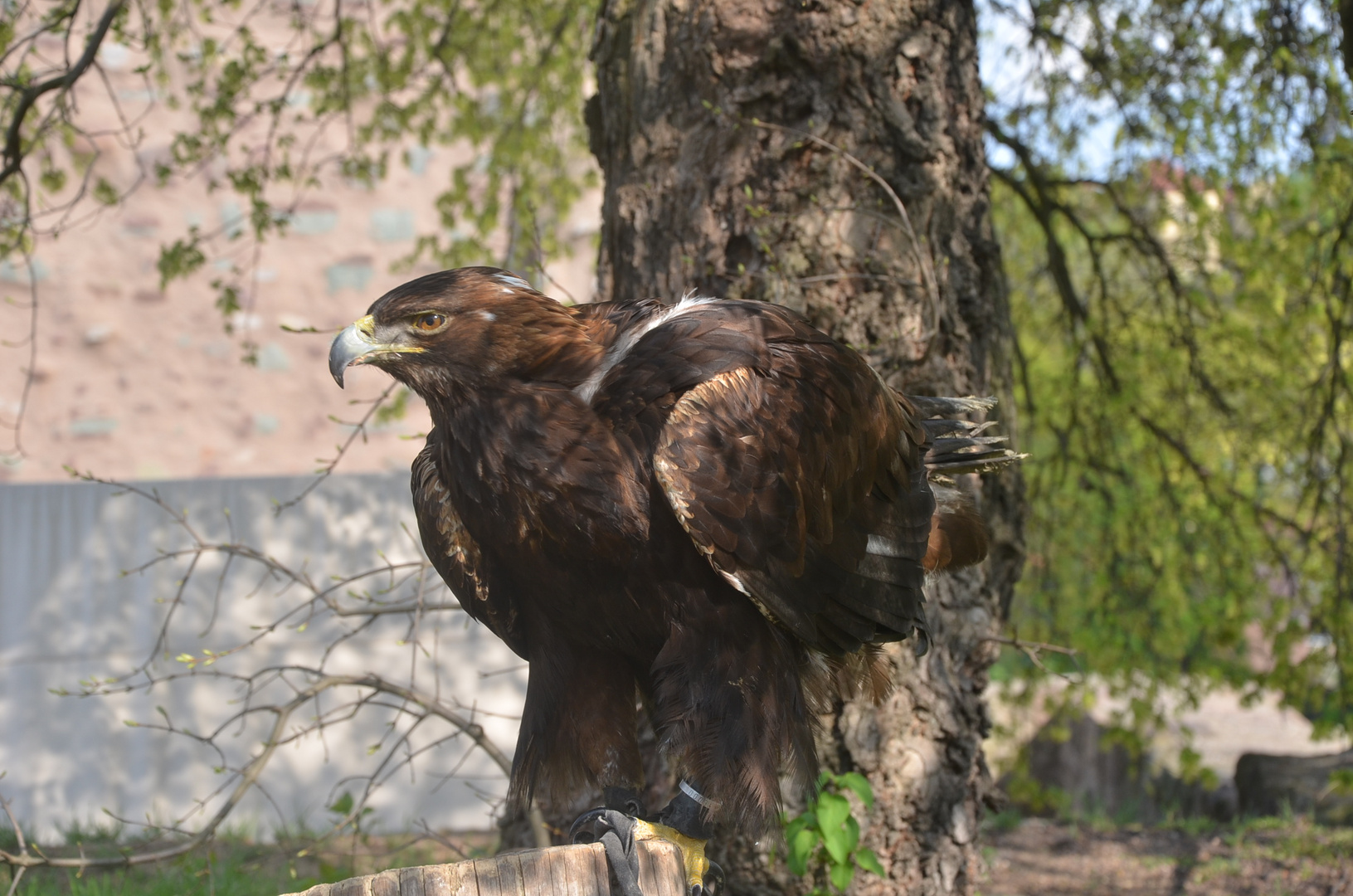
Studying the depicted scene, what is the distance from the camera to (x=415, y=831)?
5633 mm

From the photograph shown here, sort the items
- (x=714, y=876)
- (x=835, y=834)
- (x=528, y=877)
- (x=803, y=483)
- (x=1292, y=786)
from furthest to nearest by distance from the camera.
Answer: (x=1292, y=786)
(x=835, y=834)
(x=714, y=876)
(x=803, y=483)
(x=528, y=877)

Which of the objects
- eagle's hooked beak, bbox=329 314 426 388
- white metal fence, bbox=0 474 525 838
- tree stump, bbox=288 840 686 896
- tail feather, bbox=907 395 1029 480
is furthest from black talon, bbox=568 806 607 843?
white metal fence, bbox=0 474 525 838

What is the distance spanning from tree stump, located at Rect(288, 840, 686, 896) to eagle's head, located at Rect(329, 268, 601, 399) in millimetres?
806

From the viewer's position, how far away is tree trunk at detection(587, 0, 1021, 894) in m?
2.76

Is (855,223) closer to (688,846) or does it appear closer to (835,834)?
(835,834)

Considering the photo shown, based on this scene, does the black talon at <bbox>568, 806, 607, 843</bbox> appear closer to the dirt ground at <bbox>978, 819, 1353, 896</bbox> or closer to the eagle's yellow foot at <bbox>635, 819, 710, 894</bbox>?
the eagle's yellow foot at <bbox>635, 819, 710, 894</bbox>

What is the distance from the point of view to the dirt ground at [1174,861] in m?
4.64

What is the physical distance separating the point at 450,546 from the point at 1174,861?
16.1 feet

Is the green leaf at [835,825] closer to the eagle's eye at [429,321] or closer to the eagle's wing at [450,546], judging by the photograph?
the eagle's wing at [450,546]

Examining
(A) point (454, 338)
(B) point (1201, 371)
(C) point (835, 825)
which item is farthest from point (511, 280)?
(B) point (1201, 371)

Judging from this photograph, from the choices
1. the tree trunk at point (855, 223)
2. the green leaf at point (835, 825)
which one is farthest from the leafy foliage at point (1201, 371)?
the green leaf at point (835, 825)

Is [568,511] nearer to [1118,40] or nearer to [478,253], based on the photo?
[478,253]

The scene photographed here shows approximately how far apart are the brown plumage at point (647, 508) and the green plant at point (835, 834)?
51cm

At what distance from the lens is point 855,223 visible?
111 inches
